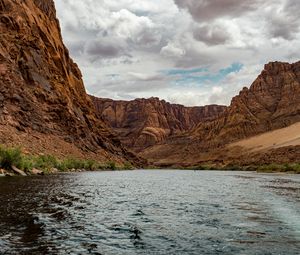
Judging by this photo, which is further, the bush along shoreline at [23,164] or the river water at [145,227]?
the bush along shoreline at [23,164]

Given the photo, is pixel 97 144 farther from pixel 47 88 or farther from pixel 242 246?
pixel 242 246

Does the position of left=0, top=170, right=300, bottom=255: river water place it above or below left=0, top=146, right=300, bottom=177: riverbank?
below

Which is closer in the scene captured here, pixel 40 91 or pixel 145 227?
pixel 145 227

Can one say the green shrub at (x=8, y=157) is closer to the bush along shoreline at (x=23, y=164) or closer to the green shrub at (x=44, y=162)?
the bush along shoreline at (x=23, y=164)

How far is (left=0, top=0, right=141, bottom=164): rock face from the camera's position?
3996 inches

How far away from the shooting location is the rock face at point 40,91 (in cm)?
10151

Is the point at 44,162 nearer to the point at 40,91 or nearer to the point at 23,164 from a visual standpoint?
the point at 23,164

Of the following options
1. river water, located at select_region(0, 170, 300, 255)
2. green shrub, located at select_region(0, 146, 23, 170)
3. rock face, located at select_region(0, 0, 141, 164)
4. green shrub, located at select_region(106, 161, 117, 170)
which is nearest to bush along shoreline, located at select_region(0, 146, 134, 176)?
green shrub, located at select_region(0, 146, 23, 170)

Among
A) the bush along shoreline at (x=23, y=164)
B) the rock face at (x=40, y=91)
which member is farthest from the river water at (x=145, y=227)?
the rock face at (x=40, y=91)

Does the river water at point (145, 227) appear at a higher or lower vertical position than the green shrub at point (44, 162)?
lower

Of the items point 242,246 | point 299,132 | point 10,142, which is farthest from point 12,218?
point 299,132

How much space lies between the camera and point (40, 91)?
117 meters

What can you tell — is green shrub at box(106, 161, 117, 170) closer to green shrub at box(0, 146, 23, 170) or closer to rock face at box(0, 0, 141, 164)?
rock face at box(0, 0, 141, 164)

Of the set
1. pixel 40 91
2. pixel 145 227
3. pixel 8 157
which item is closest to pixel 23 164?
pixel 8 157
